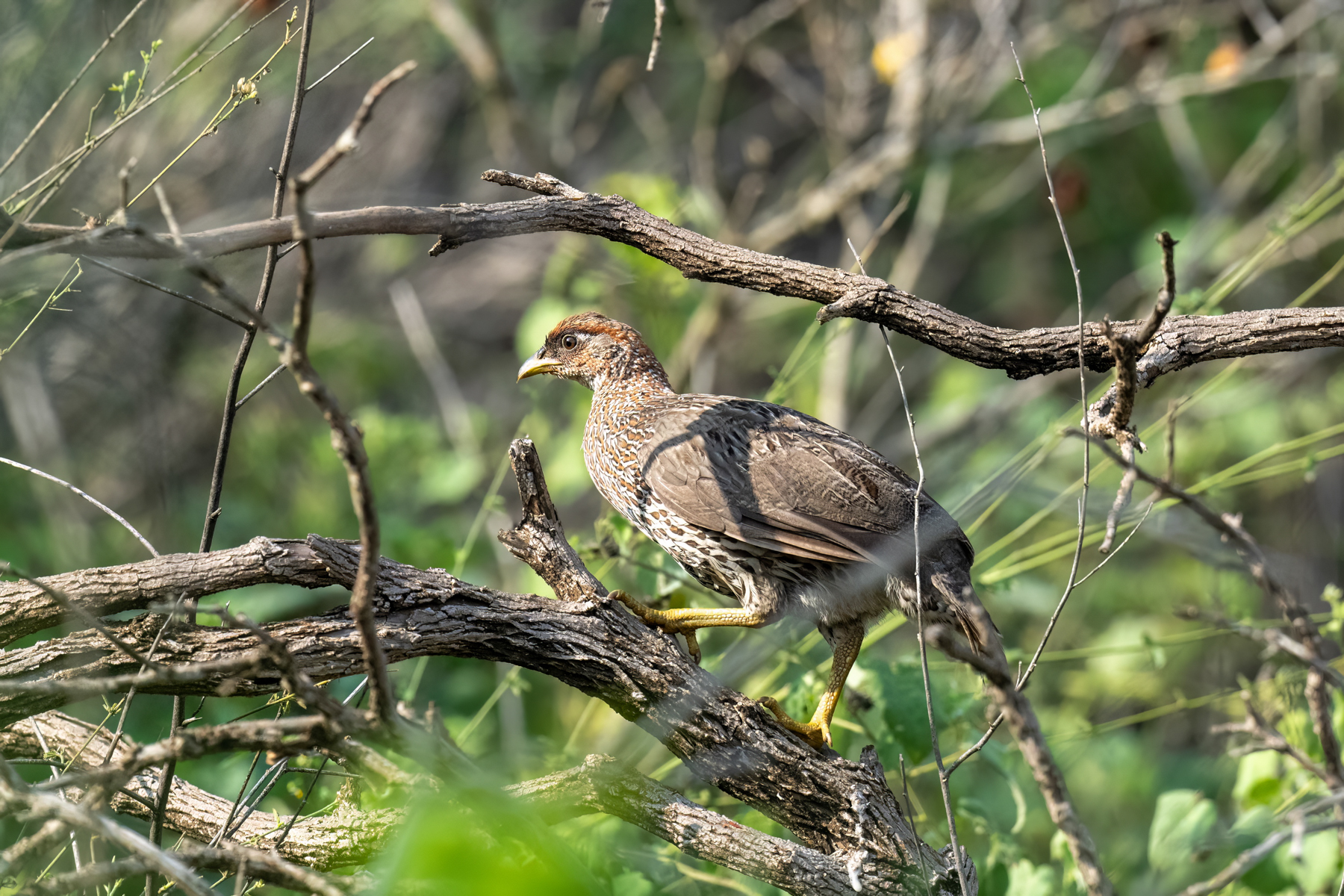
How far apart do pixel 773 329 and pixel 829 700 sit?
553 centimetres

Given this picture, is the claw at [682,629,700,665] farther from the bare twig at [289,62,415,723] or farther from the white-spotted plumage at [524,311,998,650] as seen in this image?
the bare twig at [289,62,415,723]

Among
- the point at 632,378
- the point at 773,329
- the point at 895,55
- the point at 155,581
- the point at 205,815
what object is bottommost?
the point at 205,815

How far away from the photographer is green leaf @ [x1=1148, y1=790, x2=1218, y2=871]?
3.65 metres

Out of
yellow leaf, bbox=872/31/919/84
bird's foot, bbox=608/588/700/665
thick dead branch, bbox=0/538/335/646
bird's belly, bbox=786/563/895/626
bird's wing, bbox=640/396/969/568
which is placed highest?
yellow leaf, bbox=872/31/919/84

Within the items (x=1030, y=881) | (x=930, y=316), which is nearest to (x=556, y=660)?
(x=930, y=316)

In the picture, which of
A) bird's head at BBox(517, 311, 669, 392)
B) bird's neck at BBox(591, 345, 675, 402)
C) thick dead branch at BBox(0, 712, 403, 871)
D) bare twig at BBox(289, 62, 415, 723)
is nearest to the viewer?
bare twig at BBox(289, 62, 415, 723)

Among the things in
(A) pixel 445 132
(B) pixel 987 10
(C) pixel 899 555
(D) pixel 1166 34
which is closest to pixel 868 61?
(B) pixel 987 10

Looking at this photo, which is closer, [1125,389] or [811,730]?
[1125,389]

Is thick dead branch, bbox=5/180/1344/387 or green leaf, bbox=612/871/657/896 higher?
thick dead branch, bbox=5/180/1344/387

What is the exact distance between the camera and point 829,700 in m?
3.56

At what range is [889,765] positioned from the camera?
4.02 m

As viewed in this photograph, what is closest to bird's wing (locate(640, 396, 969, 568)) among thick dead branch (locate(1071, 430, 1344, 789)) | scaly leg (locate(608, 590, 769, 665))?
scaly leg (locate(608, 590, 769, 665))

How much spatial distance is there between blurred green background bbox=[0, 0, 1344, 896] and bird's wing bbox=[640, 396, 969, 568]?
1.32 feet

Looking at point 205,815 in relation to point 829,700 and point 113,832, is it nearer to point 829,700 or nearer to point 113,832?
point 113,832
